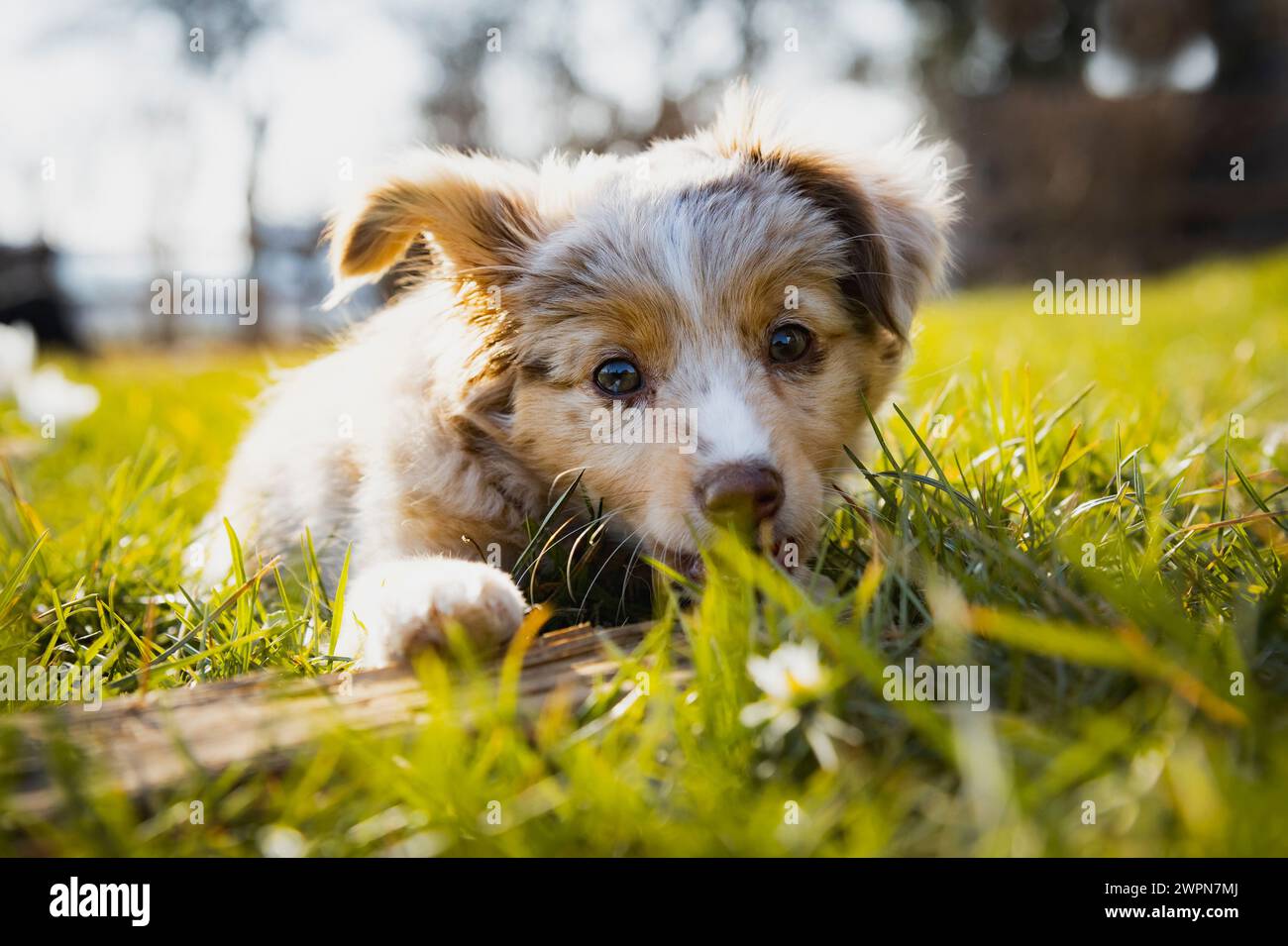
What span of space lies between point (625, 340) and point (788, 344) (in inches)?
18.2

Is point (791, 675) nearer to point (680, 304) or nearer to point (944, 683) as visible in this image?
point (944, 683)

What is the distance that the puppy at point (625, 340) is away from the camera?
2.54 meters

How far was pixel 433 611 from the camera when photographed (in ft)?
6.64

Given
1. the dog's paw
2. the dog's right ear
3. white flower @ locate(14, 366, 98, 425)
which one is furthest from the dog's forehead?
white flower @ locate(14, 366, 98, 425)

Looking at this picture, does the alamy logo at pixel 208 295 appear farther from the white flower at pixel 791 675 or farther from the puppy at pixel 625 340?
the white flower at pixel 791 675

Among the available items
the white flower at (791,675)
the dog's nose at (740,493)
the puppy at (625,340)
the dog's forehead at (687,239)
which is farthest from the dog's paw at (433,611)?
the dog's forehead at (687,239)

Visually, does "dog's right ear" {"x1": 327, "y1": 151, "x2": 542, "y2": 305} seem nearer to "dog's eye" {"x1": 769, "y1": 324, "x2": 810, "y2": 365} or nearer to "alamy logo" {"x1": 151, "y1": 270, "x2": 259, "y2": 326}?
"dog's eye" {"x1": 769, "y1": 324, "x2": 810, "y2": 365}

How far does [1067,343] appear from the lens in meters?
7.53

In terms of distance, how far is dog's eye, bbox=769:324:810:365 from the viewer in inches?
111

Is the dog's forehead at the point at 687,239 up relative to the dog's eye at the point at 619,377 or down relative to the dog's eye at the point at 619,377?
up

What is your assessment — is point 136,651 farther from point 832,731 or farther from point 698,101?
point 698,101

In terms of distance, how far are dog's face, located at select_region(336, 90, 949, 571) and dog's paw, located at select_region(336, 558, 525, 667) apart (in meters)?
0.53
